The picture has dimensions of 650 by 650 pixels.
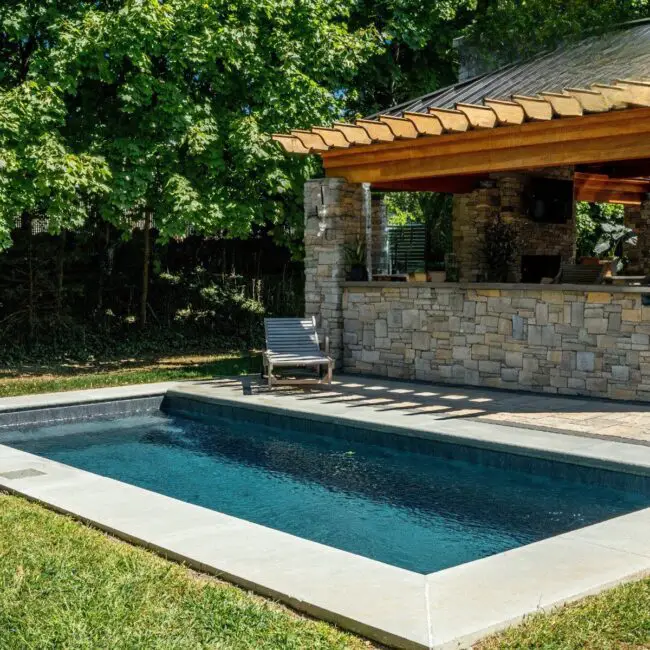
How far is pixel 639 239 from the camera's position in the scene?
1908cm

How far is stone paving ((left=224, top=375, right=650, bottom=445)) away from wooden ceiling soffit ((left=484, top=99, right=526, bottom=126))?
346 centimetres

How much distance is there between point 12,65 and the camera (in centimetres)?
1634

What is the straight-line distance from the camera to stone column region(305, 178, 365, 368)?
46.4ft

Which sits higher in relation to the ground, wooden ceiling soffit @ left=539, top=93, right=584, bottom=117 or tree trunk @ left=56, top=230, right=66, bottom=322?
wooden ceiling soffit @ left=539, top=93, right=584, bottom=117

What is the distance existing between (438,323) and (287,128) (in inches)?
188

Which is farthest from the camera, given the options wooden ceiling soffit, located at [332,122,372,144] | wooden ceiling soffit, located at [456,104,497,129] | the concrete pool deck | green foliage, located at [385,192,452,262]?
green foliage, located at [385,192,452,262]

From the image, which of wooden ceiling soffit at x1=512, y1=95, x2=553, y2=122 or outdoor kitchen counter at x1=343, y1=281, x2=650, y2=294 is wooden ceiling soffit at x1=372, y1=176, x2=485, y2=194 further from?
wooden ceiling soffit at x1=512, y1=95, x2=553, y2=122

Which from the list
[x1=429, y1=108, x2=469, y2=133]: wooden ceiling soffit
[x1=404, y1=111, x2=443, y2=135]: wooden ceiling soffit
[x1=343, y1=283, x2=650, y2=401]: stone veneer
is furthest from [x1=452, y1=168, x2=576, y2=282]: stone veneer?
[x1=429, y1=108, x2=469, y2=133]: wooden ceiling soffit

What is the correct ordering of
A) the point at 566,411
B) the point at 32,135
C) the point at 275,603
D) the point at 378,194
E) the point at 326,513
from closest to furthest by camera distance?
the point at 275,603 → the point at 326,513 → the point at 566,411 → the point at 32,135 → the point at 378,194

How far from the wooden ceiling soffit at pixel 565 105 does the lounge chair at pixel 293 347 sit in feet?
14.7

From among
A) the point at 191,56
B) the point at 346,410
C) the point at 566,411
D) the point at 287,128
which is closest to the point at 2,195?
the point at 191,56

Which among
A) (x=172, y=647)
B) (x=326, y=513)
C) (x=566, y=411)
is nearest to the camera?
(x=172, y=647)

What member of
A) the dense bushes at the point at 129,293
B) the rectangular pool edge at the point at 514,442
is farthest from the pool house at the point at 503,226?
the dense bushes at the point at 129,293

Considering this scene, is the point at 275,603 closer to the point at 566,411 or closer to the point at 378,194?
the point at 566,411
